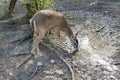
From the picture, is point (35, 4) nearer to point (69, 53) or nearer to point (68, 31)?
point (68, 31)

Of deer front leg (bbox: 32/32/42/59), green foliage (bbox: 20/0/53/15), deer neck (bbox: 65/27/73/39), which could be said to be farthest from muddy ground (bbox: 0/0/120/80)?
green foliage (bbox: 20/0/53/15)

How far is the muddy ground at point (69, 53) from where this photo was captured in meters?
6.21

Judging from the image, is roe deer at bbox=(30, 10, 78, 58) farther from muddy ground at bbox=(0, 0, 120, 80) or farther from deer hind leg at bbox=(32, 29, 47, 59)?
muddy ground at bbox=(0, 0, 120, 80)

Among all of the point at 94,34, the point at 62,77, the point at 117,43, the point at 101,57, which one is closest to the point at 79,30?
the point at 94,34

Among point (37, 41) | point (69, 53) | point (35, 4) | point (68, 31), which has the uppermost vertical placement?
point (35, 4)

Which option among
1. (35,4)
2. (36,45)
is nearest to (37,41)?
(36,45)

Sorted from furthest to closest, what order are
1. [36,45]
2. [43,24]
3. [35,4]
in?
[35,4] → [36,45] → [43,24]

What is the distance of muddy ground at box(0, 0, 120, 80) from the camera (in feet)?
20.4

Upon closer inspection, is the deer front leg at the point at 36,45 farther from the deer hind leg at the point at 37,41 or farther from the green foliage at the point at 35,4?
the green foliage at the point at 35,4

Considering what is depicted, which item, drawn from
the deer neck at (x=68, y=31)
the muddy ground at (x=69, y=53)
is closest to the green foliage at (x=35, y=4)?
the muddy ground at (x=69, y=53)

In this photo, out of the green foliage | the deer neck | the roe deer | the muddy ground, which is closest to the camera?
the muddy ground

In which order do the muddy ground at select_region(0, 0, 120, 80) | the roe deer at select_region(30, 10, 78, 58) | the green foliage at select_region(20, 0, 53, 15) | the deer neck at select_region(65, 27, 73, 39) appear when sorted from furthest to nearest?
the green foliage at select_region(20, 0, 53, 15) < the deer neck at select_region(65, 27, 73, 39) < the roe deer at select_region(30, 10, 78, 58) < the muddy ground at select_region(0, 0, 120, 80)

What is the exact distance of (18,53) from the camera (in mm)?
7059

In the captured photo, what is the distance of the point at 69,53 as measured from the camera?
7.14 metres
